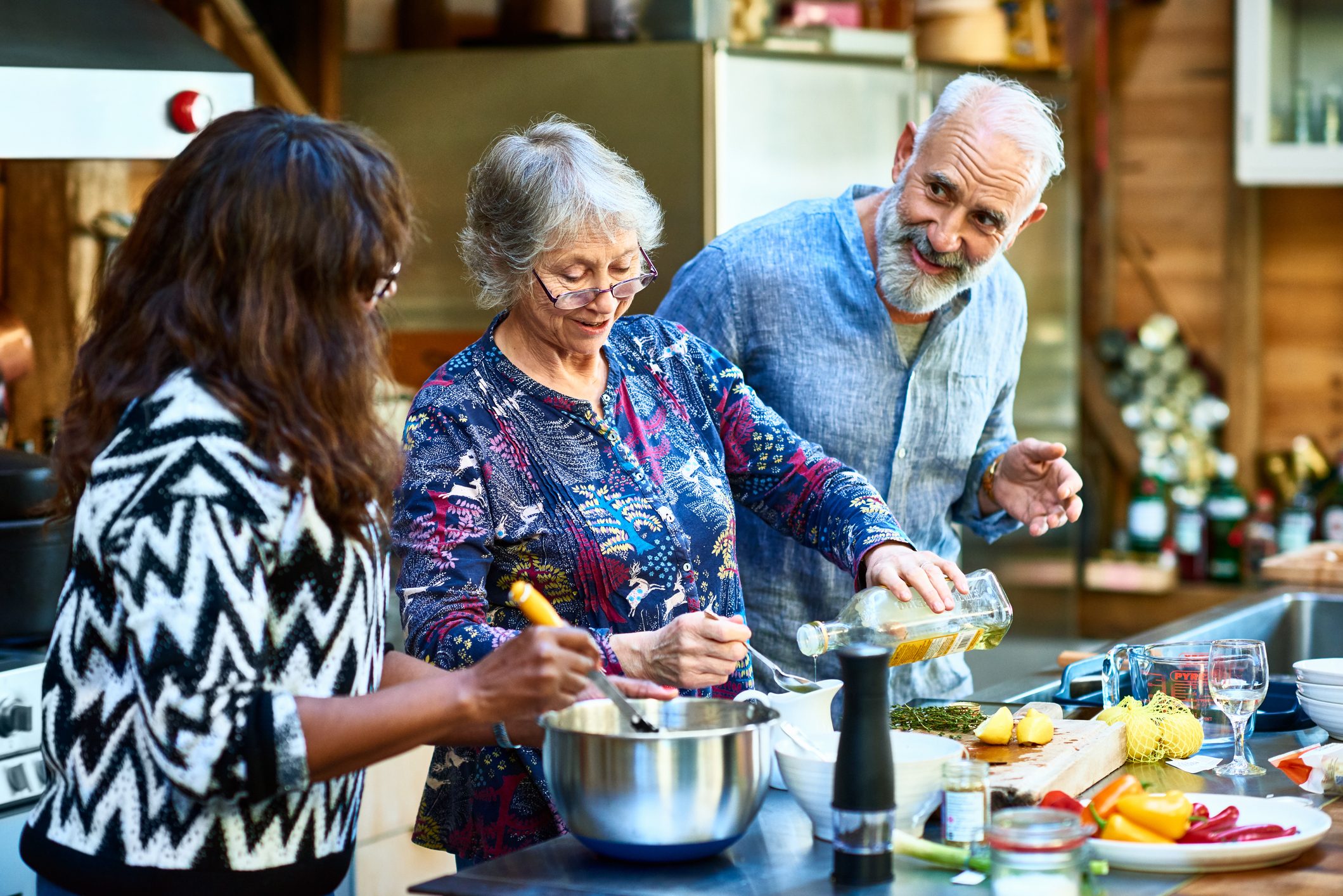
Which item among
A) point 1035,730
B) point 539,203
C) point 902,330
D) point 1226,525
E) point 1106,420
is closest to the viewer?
point 1035,730

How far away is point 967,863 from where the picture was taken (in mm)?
1268

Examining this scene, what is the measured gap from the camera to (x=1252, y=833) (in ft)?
4.32

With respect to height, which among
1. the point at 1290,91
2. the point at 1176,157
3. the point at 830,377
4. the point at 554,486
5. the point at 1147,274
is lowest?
the point at 554,486

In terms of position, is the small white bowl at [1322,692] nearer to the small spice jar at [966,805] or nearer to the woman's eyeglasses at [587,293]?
the small spice jar at [966,805]

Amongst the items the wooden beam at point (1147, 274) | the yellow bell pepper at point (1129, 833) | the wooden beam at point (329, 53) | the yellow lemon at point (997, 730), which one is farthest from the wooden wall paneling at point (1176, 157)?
the yellow bell pepper at point (1129, 833)

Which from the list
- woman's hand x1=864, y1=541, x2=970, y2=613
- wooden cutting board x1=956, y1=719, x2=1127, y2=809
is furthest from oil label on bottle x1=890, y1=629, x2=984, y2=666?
wooden cutting board x1=956, y1=719, x2=1127, y2=809

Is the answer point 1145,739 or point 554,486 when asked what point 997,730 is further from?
point 554,486

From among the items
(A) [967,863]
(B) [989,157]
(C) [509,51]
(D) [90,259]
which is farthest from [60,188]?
(A) [967,863]

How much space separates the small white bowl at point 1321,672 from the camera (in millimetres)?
1736

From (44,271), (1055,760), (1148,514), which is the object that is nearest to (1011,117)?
(1055,760)

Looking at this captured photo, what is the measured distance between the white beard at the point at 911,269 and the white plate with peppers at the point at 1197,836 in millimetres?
875

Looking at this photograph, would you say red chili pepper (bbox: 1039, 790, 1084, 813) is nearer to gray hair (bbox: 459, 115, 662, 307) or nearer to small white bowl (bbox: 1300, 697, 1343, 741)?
small white bowl (bbox: 1300, 697, 1343, 741)

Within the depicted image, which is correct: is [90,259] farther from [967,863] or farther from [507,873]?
[967,863]

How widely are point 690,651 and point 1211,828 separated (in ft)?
1.54
